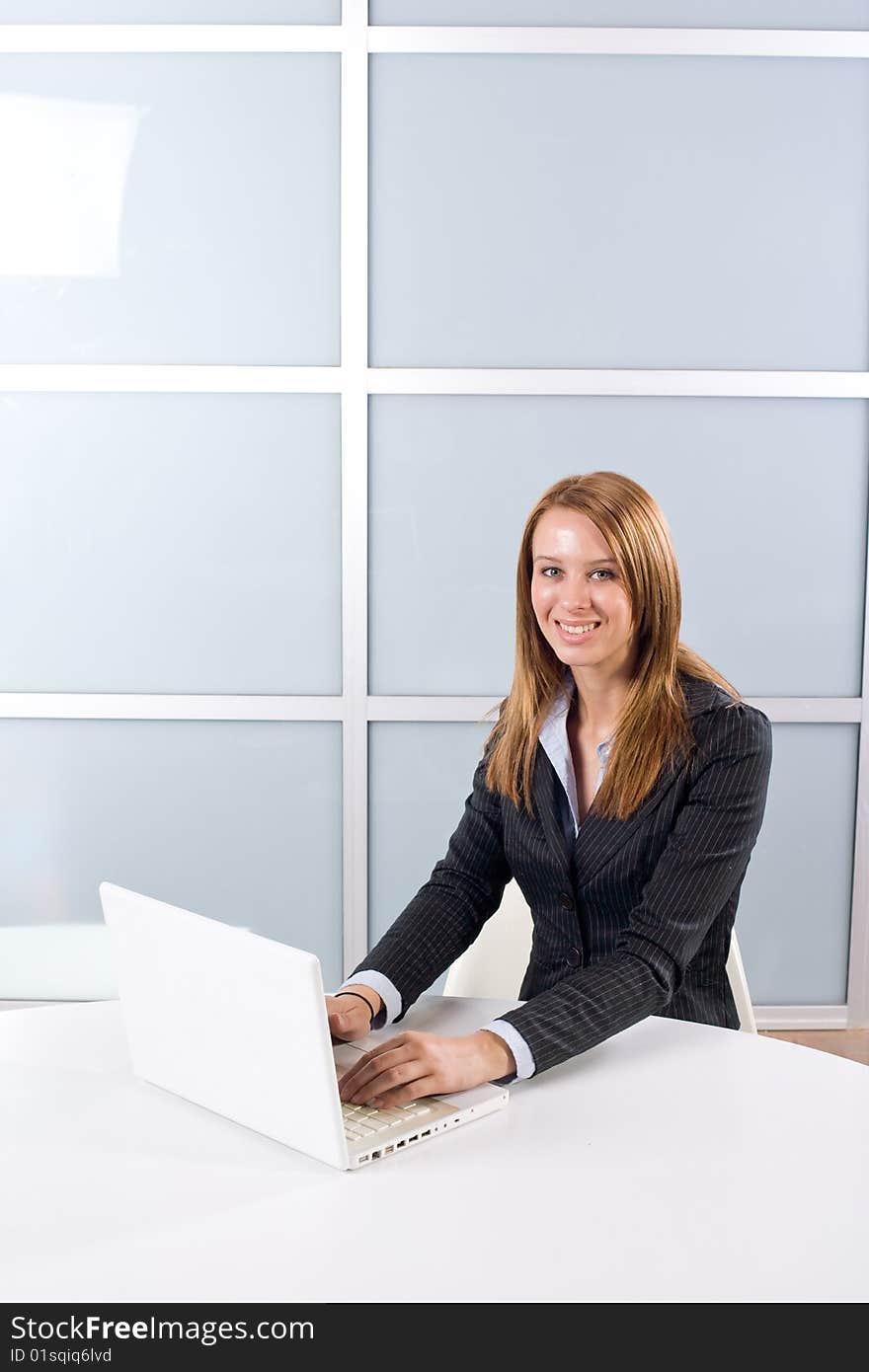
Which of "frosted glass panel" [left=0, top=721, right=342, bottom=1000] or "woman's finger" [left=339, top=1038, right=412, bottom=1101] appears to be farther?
"frosted glass panel" [left=0, top=721, right=342, bottom=1000]

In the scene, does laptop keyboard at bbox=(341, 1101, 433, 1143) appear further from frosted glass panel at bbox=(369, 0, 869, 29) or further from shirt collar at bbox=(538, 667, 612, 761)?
frosted glass panel at bbox=(369, 0, 869, 29)

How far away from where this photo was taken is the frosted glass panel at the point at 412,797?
10.4 ft

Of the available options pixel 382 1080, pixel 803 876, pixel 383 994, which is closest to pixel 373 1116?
pixel 382 1080

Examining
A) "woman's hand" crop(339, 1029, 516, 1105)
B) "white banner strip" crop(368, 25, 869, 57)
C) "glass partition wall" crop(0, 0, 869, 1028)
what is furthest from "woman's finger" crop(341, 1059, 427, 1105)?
"white banner strip" crop(368, 25, 869, 57)

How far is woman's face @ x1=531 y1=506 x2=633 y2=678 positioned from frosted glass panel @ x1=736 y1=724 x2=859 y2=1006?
5.23 feet

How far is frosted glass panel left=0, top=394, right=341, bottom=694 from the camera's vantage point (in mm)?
3066

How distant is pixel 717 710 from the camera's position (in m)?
1.63

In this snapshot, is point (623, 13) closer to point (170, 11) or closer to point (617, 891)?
point (170, 11)

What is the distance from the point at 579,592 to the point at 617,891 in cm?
39

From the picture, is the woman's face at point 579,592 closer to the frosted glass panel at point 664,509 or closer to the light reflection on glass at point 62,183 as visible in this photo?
the frosted glass panel at point 664,509

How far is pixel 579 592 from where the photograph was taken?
1.66 meters
